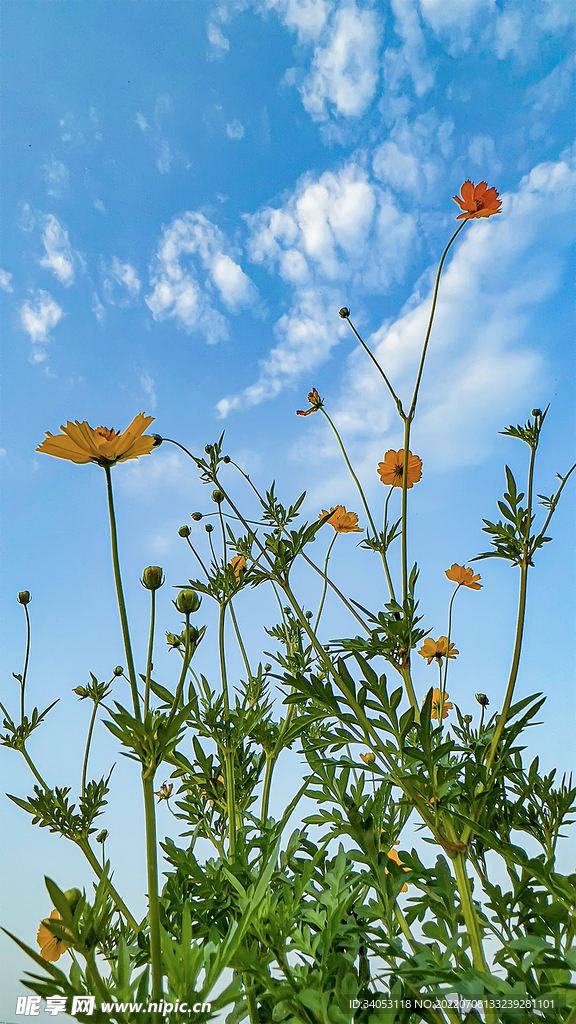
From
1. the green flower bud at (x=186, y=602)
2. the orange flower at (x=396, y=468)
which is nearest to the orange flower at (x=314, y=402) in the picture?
the orange flower at (x=396, y=468)

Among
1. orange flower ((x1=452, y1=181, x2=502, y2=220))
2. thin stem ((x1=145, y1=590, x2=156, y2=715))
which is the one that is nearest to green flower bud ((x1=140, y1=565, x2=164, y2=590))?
thin stem ((x1=145, y1=590, x2=156, y2=715))

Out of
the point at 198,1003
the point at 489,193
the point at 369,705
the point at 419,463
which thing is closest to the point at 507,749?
the point at 369,705

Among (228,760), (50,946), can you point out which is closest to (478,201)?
(228,760)

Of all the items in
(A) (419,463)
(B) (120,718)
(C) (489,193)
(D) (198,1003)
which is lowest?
(D) (198,1003)

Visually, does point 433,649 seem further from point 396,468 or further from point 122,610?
point 122,610

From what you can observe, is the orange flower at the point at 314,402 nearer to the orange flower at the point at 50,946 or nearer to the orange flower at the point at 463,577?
the orange flower at the point at 463,577

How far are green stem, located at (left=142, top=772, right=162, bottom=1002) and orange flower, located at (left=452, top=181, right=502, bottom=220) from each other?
2.82 feet

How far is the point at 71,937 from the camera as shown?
1.10 feet

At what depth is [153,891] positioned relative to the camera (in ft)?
1.11

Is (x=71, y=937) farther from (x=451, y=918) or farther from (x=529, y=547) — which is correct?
(x=529, y=547)

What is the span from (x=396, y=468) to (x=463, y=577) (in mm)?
216

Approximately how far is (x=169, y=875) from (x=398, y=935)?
10.3 inches

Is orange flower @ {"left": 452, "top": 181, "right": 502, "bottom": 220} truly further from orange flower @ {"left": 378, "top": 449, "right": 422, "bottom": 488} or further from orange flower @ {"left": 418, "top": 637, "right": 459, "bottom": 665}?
orange flower @ {"left": 418, "top": 637, "right": 459, "bottom": 665}

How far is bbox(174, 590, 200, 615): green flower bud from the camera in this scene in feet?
1.66
